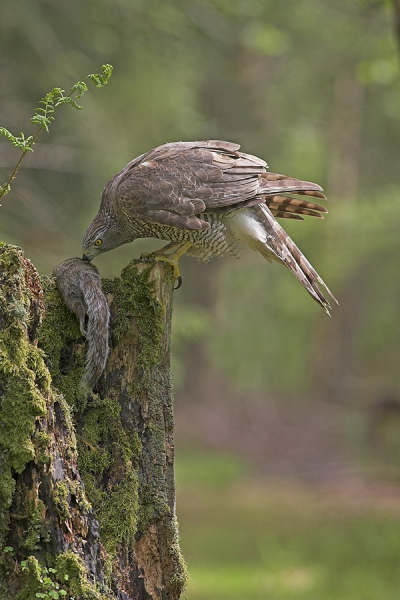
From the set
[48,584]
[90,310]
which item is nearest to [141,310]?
[90,310]

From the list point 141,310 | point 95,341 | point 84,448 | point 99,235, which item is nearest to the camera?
point 84,448

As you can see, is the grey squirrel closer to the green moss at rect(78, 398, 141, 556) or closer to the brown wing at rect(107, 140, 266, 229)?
the green moss at rect(78, 398, 141, 556)

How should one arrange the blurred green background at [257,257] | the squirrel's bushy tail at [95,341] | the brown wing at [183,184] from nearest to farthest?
the squirrel's bushy tail at [95,341] → the brown wing at [183,184] → the blurred green background at [257,257]

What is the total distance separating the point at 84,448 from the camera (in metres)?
3.45

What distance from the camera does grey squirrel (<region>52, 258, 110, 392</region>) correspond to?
3615mm

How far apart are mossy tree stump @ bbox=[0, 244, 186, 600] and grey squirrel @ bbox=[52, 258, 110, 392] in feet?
0.19

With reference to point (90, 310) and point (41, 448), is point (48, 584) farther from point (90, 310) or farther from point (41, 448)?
point (90, 310)

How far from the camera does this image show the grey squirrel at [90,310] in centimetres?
362

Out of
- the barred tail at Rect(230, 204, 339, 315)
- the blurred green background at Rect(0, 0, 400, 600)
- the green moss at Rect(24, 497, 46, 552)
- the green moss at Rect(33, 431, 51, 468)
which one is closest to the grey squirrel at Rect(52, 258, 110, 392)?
the green moss at Rect(33, 431, 51, 468)

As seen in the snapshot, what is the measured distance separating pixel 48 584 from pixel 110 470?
731mm

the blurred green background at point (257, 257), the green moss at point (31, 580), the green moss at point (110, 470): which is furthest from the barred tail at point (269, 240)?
the blurred green background at point (257, 257)

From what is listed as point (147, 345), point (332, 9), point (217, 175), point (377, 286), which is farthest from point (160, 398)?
point (377, 286)

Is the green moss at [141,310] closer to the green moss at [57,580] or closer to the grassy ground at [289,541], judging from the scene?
the green moss at [57,580]

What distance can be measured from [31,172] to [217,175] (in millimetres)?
7976
